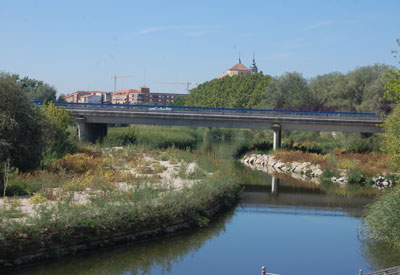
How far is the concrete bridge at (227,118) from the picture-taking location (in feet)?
149

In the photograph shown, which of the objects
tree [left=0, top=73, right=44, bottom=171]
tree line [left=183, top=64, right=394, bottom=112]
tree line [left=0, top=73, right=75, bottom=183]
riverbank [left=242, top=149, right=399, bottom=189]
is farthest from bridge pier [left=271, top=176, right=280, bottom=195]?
tree line [left=183, top=64, right=394, bottom=112]

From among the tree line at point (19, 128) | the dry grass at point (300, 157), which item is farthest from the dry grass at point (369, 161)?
the tree line at point (19, 128)

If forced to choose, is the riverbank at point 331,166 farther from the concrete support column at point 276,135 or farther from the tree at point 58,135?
the tree at point 58,135

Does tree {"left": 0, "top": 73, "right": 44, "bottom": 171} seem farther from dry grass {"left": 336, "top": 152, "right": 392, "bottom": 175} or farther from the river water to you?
dry grass {"left": 336, "top": 152, "right": 392, "bottom": 175}

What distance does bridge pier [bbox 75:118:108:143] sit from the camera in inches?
1917

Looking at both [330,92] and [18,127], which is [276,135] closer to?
[330,92]

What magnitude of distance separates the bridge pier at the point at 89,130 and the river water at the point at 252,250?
27.6 meters

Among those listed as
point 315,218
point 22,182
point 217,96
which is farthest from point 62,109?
point 217,96

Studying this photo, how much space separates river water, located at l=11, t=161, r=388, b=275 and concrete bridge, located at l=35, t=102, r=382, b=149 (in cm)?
2117

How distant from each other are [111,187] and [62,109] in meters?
16.5

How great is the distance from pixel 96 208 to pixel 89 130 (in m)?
34.8

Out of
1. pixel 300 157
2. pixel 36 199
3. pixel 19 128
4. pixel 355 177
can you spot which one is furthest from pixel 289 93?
pixel 36 199

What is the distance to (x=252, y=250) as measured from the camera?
1750cm

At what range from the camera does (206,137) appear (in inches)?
2906
